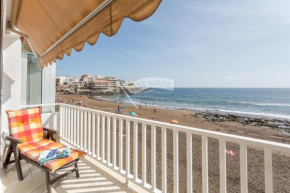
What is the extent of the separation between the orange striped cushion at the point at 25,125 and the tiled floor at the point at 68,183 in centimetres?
53

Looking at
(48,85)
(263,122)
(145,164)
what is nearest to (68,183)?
(145,164)

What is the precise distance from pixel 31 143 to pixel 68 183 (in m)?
1.03

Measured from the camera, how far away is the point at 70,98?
24.8 metres

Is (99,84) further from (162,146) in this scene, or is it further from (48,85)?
(162,146)

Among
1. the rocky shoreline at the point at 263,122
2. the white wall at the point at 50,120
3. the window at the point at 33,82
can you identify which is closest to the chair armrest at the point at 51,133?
the white wall at the point at 50,120

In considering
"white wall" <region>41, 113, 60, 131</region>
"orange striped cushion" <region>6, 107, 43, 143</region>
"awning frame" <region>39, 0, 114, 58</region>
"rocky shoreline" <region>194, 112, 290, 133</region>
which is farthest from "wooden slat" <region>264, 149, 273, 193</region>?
"rocky shoreline" <region>194, 112, 290, 133</region>

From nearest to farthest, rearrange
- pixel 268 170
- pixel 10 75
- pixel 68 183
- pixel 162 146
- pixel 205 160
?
pixel 268 170
pixel 205 160
pixel 162 146
pixel 68 183
pixel 10 75

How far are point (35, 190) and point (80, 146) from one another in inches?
48.2

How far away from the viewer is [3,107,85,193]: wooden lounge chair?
2084 millimetres

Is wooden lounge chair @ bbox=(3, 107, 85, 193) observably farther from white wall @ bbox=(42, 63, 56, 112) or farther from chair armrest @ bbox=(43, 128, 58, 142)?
white wall @ bbox=(42, 63, 56, 112)

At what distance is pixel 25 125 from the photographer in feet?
9.08

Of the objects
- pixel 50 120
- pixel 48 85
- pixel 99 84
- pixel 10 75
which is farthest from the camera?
pixel 99 84

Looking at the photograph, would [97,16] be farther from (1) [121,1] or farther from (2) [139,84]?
(2) [139,84]

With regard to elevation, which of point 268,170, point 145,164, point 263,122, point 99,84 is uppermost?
point 99,84
